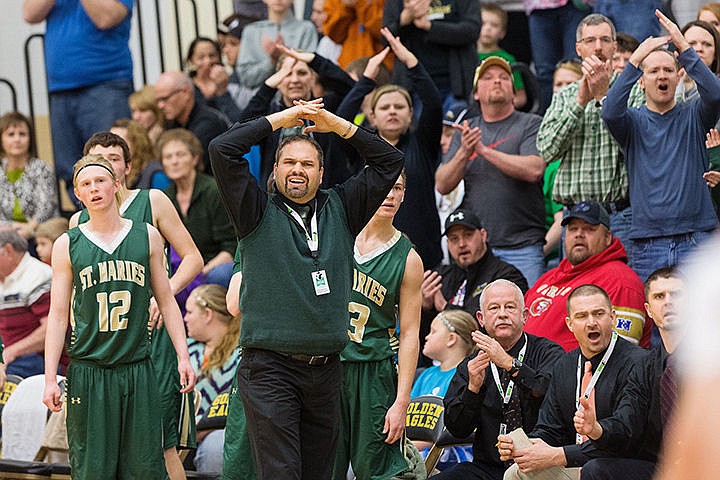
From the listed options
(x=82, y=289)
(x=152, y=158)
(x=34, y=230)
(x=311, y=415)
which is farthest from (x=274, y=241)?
(x=34, y=230)

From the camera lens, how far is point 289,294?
5.38 m

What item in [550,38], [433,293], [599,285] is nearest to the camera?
→ [599,285]

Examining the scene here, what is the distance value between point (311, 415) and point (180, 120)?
5.85 m

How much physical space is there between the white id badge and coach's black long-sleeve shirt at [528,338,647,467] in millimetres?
→ 1765

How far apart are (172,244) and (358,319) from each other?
1.22 metres

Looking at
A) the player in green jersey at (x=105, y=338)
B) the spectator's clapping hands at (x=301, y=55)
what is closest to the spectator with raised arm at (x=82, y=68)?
the spectator's clapping hands at (x=301, y=55)

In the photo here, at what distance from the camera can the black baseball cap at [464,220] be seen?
27.8 feet

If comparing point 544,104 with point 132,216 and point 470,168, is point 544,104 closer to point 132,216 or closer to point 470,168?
point 470,168

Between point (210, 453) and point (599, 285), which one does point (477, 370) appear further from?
point (210, 453)

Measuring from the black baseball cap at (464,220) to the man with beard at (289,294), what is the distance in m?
2.94

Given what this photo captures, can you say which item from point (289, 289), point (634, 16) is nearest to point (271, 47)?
point (634, 16)

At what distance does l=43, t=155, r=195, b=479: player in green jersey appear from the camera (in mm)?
6320

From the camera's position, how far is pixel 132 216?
6816 mm

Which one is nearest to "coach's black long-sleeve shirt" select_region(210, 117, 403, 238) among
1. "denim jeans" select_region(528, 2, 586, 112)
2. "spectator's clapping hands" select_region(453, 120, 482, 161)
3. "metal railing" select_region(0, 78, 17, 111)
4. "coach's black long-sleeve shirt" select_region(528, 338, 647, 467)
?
"coach's black long-sleeve shirt" select_region(528, 338, 647, 467)
